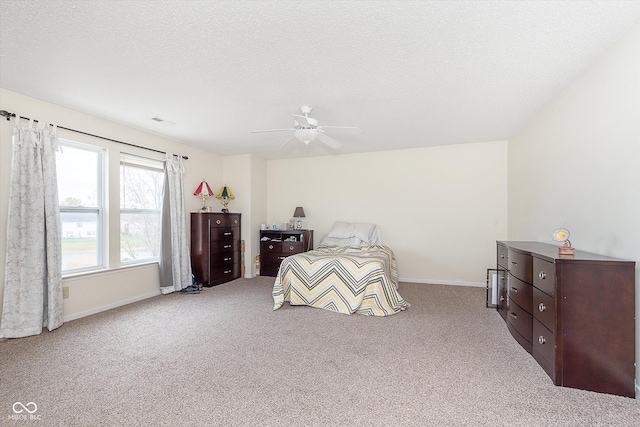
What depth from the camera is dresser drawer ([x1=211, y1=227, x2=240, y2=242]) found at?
4941mm

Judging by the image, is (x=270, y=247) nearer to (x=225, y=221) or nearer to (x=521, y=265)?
(x=225, y=221)

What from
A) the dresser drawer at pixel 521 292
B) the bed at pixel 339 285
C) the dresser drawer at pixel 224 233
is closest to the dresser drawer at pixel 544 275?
the dresser drawer at pixel 521 292

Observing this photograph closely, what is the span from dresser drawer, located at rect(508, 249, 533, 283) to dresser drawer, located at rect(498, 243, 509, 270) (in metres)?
0.18

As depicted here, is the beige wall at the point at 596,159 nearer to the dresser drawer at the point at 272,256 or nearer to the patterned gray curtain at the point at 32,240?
the dresser drawer at the point at 272,256

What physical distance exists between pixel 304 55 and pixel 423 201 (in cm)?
366


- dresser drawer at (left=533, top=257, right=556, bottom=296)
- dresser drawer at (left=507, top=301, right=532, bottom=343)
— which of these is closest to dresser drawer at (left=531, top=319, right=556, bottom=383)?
dresser drawer at (left=507, top=301, right=532, bottom=343)

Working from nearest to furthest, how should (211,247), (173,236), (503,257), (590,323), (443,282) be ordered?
(590,323) < (503,257) < (173,236) < (211,247) < (443,282)

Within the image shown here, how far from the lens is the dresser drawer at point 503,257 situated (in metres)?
3.15

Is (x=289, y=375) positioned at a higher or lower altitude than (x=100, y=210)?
lower

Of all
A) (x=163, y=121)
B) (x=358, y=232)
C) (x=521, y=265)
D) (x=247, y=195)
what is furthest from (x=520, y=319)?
(x=247, y=195)

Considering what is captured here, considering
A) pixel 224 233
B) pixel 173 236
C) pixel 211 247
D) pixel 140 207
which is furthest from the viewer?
pixel 224 233

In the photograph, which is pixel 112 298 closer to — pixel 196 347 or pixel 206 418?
pixel 196 347

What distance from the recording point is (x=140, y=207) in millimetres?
4277

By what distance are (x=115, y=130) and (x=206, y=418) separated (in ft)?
12.3
